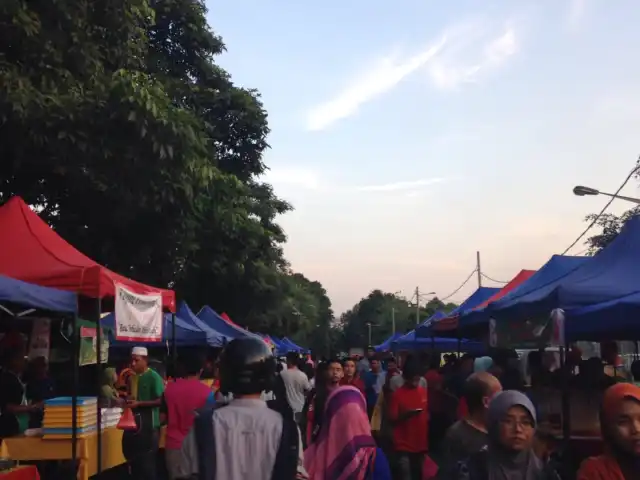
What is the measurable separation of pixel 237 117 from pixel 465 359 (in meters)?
17.7

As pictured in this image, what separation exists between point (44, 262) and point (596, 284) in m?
5.82

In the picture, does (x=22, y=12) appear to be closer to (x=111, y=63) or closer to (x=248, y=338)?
(x=111, y=63)

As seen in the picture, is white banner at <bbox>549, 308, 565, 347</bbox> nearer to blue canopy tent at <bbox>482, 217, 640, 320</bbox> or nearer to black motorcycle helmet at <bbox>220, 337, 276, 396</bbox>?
blue canopy tent at <bbox>482, 217, 640, 320</bbox>

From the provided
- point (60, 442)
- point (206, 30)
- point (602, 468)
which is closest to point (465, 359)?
point (60, 442)

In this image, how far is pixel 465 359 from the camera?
1220 cm

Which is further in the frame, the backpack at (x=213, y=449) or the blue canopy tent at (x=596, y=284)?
the blue canopy tent at (x=596, y=284)

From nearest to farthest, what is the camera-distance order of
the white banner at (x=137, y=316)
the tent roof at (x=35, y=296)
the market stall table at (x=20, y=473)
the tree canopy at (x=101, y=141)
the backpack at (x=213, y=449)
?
the backpack at (x=213, y=449), the market stall table at (x=20, y=473), the tent roof at (x=35, y=296), the white banner at (x=137, y=316), the tree canopy at (x=101, y=141)

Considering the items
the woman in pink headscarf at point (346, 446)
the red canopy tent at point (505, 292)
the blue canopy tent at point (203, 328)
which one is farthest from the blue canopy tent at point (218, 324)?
the woman in pink headscarf at point (346, 446)

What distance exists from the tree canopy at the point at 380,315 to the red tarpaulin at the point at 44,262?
98.6 metres

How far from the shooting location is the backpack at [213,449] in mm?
3439

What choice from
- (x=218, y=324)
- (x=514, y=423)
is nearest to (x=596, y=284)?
(x=514, y=423)

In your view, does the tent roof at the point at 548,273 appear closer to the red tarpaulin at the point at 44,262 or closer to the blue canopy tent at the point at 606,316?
the blue canopy tent at the point at 606,316

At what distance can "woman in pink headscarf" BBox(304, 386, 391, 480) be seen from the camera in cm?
462

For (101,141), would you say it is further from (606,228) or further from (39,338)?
(606,228)
